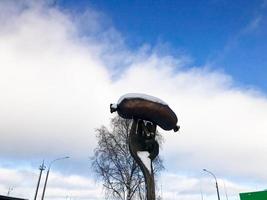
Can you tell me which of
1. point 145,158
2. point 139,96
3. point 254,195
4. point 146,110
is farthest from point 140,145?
point 254,195

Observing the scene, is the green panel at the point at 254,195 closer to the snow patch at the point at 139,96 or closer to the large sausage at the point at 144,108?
the large sausage at the point at 144,108

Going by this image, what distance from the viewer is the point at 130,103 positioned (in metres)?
9.75

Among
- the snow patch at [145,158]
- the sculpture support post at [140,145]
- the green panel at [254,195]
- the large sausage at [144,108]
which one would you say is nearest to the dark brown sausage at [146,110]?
the large sausage at [144,108]

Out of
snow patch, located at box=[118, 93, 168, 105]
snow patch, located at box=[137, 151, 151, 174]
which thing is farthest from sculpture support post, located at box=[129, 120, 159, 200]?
snow patch, located at box=[118, 93, 168, 105]

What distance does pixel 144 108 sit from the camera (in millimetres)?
9844

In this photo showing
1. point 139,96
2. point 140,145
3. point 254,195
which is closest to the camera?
point 139,96

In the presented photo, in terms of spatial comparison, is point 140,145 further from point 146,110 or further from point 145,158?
point 146,110

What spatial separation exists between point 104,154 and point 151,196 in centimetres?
1792

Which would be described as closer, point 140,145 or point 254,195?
point 140,145

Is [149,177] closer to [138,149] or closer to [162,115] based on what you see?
[138,149]

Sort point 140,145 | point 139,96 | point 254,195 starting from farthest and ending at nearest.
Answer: point 254,195, point 140,145, point 139,96

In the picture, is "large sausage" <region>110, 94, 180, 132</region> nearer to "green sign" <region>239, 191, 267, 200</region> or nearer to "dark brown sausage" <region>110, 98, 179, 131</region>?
"dark brown sausage" <region>110, 98, 179, 131</region>

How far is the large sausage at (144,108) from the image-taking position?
9.77m

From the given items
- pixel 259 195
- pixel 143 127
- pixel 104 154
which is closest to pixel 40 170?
pixel 104 154
